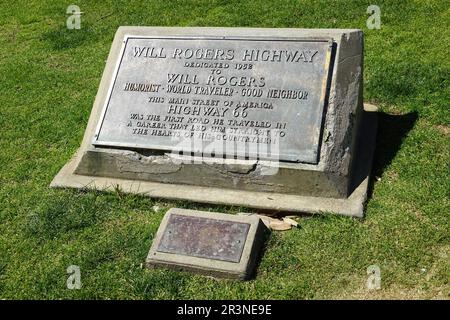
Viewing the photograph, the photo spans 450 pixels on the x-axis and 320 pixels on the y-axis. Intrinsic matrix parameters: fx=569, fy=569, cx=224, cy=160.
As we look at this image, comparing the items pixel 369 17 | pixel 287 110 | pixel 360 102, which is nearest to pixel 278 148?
pixel 287 110

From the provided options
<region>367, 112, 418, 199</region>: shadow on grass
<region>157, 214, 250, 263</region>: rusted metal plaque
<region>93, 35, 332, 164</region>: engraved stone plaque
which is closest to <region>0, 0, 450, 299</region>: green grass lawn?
<region>367, 112, 418, 199</region>: shadow on grass

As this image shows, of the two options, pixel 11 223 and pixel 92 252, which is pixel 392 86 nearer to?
pixel 92 252

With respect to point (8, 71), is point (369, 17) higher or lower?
higher

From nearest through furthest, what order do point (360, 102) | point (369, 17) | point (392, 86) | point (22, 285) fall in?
point (22, 285) → point (360, 102) → point (392, 86) → point (369, 17)

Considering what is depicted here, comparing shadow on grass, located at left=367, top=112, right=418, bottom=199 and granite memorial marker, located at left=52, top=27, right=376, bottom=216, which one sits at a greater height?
granite memorial marker, located at left=52, top=27, right=376, bottom=216

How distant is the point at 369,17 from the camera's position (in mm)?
7121

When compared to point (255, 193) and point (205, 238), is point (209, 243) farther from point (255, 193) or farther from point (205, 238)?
point (255, 193)

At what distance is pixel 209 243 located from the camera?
Answer: 397 cm

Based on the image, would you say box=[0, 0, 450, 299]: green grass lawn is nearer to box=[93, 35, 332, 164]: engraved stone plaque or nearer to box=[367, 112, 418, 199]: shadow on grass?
box=[367, 112, 418, 199]: shadow on grass

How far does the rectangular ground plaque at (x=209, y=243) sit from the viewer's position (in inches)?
151

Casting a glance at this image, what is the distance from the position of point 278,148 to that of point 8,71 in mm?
4431

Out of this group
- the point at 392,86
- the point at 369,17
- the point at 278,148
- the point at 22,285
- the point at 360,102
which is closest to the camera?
the point at 22,285

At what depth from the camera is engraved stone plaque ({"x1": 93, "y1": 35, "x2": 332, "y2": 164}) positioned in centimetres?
441

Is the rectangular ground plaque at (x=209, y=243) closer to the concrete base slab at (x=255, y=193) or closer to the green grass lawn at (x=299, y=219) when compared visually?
the green grass lawn at (x=299, y=219)
